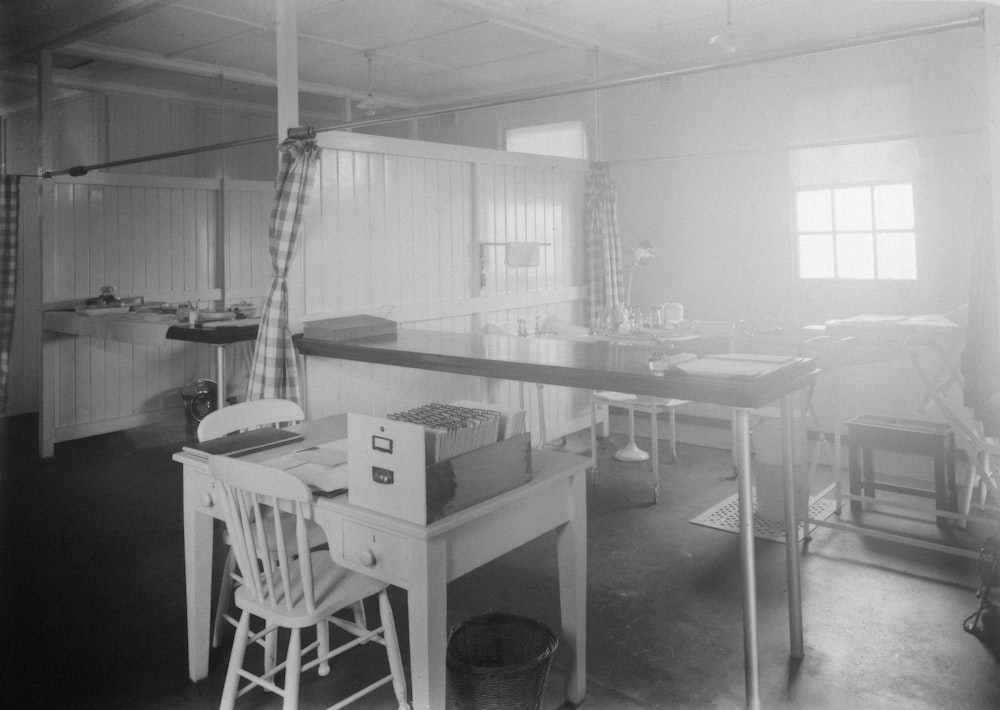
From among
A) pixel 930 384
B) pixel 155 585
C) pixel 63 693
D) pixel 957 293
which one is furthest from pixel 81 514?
pixel 957 293

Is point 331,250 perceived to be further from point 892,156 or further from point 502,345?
point 892,156

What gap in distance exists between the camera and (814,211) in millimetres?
6902

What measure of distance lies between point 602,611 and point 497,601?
1.65 feet

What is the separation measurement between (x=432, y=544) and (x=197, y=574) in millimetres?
1229

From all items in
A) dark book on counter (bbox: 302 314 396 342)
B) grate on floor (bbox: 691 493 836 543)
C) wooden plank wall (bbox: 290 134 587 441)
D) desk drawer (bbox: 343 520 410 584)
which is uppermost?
wooden plank wall (bbox: 290 134 587 441)

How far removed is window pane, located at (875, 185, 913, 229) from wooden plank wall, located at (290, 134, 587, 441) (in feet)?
8.30

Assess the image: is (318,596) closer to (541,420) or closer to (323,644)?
(323,644)

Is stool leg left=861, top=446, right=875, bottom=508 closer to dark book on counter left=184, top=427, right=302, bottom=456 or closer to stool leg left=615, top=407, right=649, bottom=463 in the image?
stool leg left=615, top=407, right=649, bottom=463

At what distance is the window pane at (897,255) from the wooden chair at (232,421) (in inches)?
207

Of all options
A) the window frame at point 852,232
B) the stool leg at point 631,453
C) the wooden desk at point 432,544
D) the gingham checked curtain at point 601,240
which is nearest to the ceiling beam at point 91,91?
the gingham checked curtain at point 601,240

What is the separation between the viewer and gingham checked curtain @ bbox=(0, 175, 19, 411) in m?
6.66

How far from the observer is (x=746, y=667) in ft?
8.79

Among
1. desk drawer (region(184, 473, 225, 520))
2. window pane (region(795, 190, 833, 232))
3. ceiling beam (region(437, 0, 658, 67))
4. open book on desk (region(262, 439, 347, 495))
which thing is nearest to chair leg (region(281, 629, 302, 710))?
open book on desk (region(262, 439, 347, 495))

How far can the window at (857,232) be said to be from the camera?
643cm
